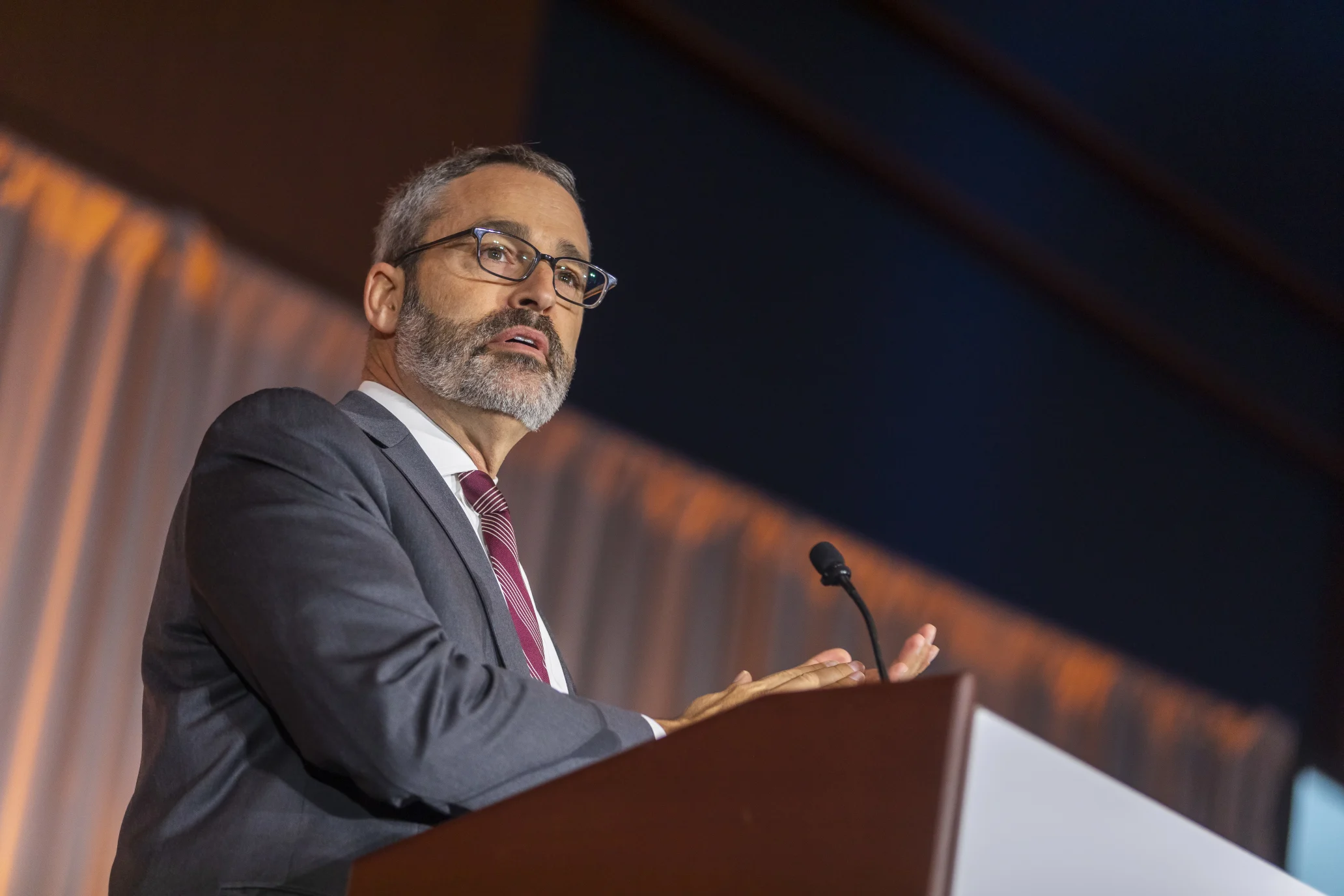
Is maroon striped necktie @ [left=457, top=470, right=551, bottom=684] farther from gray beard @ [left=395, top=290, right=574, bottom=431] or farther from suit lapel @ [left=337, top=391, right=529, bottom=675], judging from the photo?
gray beard @ [left=395, top=290, right=574, bottom=431]

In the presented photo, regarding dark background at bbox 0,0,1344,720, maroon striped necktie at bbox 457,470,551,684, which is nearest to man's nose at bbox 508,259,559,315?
maroon striped necktie at bbox 457,470,551,684

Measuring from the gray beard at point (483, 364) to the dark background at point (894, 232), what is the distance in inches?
61.2

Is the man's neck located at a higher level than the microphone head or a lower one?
higher

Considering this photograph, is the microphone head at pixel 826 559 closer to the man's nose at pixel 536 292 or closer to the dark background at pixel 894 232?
the man's nose at pixel 536 292

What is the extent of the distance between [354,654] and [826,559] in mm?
688

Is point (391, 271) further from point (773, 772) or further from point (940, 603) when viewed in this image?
point (940, 603)

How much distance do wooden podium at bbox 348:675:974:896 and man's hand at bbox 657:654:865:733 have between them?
1.46 feet

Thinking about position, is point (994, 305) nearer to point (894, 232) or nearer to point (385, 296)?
point (894, 232)

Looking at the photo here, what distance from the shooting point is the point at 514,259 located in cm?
230

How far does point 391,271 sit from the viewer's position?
2398 mm

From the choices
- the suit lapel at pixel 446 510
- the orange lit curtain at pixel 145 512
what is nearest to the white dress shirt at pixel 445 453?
the suit lapel at pixel 446 510

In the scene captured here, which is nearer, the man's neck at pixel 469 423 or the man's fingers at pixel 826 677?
the man's fingers at pixel 826 677

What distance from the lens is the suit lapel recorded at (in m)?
1.69

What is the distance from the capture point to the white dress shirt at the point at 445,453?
198cm
